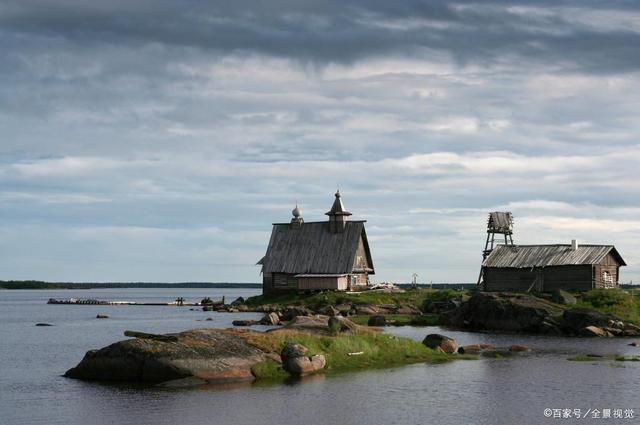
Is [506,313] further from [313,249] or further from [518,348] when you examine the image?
[313,249]

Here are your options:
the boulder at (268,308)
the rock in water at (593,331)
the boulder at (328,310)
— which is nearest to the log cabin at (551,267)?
the boulder at (328,310)

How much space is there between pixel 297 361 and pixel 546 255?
167ft

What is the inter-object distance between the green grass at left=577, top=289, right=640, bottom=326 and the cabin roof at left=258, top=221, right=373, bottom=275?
1209 inches

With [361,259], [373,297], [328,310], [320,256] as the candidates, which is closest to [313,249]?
[320,256]

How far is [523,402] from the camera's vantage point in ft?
100

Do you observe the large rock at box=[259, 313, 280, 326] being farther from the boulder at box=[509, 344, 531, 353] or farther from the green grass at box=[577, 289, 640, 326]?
the boulder at box=[509, 344, 531, 353]

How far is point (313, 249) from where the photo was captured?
98.9 metres

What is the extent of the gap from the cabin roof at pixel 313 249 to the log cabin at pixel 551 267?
61.3 ft

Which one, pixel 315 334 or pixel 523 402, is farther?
pixel 315 334

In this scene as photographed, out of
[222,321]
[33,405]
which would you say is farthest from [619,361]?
[222,321]

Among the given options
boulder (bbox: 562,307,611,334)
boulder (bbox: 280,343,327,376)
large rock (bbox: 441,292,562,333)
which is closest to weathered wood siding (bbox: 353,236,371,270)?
large rock (bbox: 441,292,562,333)

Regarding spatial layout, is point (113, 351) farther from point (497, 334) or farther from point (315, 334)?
point (497, 334)

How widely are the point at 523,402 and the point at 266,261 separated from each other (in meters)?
71.1

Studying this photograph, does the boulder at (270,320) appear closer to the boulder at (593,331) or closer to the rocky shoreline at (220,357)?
the boulder at (593,331)
